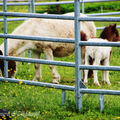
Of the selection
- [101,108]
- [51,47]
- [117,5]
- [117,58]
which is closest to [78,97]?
[101,108]

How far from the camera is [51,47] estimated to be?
19.8 ft

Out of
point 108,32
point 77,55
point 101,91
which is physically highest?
point 108,32

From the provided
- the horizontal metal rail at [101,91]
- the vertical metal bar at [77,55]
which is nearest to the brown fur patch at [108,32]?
the vertical metal bar at [77,55]

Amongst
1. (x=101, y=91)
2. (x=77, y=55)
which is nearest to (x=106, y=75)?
(x=101, y=91)

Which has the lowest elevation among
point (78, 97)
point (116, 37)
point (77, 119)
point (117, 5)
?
point (77, 119)

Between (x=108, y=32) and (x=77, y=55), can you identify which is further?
(x=108, y=32)

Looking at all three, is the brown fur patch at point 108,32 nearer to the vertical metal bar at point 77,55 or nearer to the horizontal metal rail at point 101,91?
the vertical metal bar at point 77,55

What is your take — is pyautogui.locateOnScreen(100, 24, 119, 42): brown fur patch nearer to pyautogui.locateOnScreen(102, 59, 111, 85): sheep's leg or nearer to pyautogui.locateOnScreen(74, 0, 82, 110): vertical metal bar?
pyautogui.locateOnScreen(102, 59, 111, 85): sheep's leg

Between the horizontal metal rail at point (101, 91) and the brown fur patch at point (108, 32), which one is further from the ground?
the brown fur patch at point (108, 32)

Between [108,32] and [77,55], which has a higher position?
[108,32]

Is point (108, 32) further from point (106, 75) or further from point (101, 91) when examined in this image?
point (101, 91)

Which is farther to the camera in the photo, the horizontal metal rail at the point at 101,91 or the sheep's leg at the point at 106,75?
the sheep's leg at the point at 106,75

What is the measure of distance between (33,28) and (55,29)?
55 centimetres

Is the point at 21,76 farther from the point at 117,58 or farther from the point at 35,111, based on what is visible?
the point at 117,58
